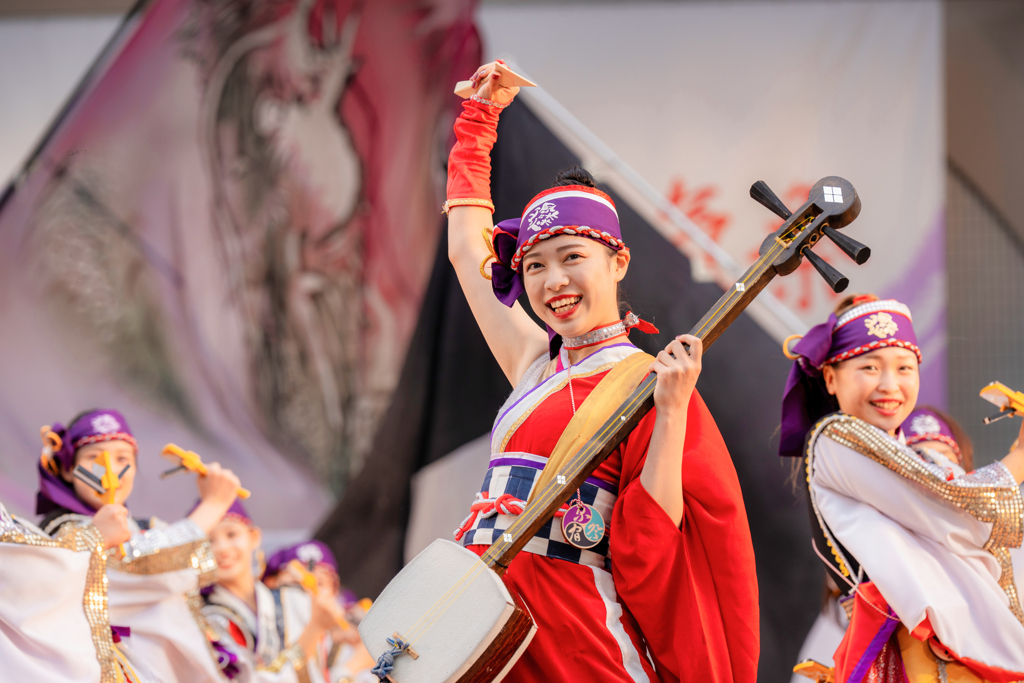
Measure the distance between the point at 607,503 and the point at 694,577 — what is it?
0.67 ft

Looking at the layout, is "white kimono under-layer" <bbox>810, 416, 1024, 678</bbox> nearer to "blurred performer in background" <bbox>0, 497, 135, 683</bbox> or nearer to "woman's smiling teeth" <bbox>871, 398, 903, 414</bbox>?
"woman's smiling teeth" <bbox>871, 398, 903, 414</bbox>

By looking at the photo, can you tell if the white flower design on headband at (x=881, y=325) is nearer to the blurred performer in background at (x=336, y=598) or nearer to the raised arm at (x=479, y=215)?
the raised arm at (x=479, y=215)

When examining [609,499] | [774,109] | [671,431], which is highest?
[774,109]

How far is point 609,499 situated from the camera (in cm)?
158

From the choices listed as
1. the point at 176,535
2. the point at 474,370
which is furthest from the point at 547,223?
the point at 474,370

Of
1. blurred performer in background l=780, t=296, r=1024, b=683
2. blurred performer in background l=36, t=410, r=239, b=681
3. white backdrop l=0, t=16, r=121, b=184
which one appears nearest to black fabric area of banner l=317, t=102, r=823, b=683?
blurred performer in background l=780, t=296, r=1024, b=683

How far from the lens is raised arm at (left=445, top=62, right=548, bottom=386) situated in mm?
1938

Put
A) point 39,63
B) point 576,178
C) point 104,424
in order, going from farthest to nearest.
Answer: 1. point 39,63
2. point 104,424
3. point 576,178

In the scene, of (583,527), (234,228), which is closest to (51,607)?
(583,527)

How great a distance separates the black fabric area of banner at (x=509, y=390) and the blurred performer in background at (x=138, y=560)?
5.64ft

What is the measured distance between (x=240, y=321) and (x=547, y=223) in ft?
16.2

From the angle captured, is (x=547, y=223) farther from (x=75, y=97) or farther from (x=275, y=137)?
(x=75, y=97)

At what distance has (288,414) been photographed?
619 cm

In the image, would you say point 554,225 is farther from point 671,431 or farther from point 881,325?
point 881,325
